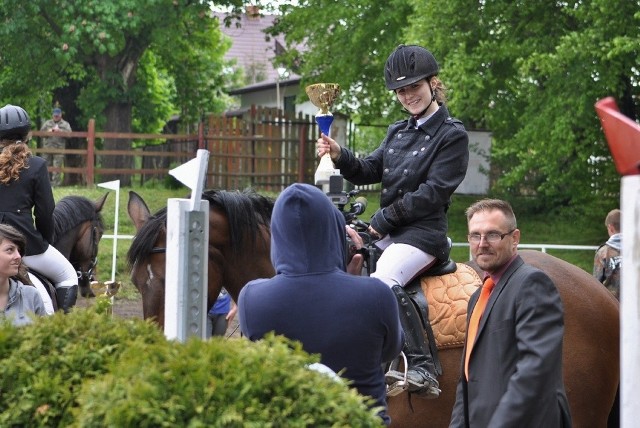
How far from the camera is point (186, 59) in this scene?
3534 cm

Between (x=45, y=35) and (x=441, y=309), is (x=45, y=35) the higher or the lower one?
the higher one

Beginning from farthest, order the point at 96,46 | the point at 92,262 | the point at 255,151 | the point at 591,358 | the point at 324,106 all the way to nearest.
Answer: the point at 96,46
the point at 255,151
the point at 92,262
the point at 324,106
the point at 591,358

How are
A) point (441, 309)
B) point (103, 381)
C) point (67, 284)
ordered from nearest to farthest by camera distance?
point (103, 381), point (441, 309), point (67, 284)

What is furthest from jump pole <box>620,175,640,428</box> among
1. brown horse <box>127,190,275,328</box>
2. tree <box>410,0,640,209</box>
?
tree <box>410,0,640,209</box>

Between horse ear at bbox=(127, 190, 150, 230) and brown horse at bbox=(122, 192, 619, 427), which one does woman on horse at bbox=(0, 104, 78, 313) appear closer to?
horse ear at bbox=(127, 190, 150, 230)

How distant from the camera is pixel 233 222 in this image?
7.16 meters

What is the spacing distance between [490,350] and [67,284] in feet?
14.0

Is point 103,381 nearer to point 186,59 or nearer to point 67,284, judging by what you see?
point 67,284

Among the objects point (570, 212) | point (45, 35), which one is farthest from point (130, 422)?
point (45, 35)

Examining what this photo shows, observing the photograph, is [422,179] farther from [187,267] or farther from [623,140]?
[623,140]

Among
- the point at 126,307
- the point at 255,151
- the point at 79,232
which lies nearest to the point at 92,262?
the point at 79,232

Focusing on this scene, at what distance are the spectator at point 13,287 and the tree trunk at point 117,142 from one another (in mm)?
20998

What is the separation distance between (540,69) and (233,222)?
1370cm

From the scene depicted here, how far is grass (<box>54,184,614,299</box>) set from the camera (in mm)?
20422
